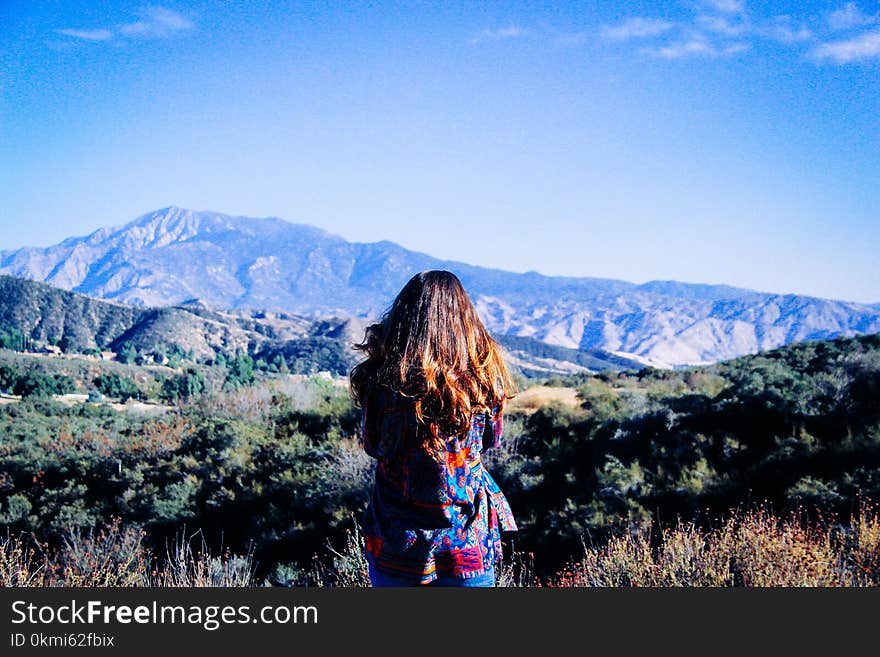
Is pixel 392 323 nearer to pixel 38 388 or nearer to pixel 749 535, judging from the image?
pixel 749 535

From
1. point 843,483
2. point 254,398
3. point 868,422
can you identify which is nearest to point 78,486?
point 254,398

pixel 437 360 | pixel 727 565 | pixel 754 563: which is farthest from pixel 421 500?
pixel 754 563

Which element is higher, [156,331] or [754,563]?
[754,563]

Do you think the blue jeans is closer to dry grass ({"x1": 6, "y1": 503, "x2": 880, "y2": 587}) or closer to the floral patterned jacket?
the floral patterned jacket

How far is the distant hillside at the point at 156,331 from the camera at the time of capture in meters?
71.8

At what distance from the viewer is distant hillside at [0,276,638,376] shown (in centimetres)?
7175

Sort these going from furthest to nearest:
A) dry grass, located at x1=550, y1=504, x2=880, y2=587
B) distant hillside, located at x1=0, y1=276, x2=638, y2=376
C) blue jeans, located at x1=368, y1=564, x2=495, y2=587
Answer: distant hillside, located at x1=0, y1=276, x2=638, y2=376 → dry grass, located at x1=550, y1=504, x2=880, y2=587 → blue jeans, located at x1=368, y1=564, x2=495, y2=587

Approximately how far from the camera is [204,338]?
85.3m

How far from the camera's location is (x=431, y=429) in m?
1.91

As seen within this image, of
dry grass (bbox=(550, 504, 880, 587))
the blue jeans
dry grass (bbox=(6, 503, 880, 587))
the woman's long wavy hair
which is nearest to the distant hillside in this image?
dry grass (bbox=(6, 503, 880, 587))

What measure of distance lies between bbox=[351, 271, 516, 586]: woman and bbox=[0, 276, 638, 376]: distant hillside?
207 ft

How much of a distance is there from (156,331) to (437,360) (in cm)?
8727

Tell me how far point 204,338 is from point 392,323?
90.3 metres

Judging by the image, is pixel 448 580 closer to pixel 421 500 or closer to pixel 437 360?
pixel 421 500
